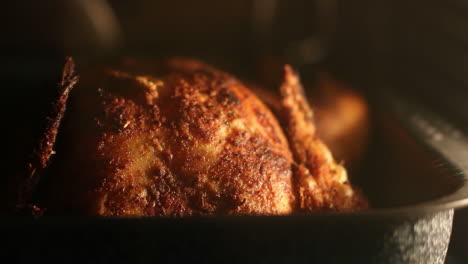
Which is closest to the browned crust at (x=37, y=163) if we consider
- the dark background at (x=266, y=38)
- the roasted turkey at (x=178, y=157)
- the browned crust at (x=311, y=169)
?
the roasted turkey at (x=178, y=157)

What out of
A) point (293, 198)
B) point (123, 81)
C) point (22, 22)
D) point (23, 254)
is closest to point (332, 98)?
point (293, 198)

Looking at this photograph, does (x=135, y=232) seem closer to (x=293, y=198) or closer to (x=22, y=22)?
(x=293, y=198)

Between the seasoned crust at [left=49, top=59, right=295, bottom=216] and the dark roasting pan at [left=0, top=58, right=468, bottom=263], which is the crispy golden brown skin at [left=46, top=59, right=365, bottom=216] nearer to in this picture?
the seasoned crust at [left=49, top=59, right=295, bottom=216]

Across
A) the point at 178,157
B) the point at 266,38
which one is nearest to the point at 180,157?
the point at 178,157

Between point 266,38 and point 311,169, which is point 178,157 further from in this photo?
point 266,38

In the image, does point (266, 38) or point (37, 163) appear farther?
point (266, 38)

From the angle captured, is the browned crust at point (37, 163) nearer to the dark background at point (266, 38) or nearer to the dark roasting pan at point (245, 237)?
the dark roasting pan at point (245, 237)
